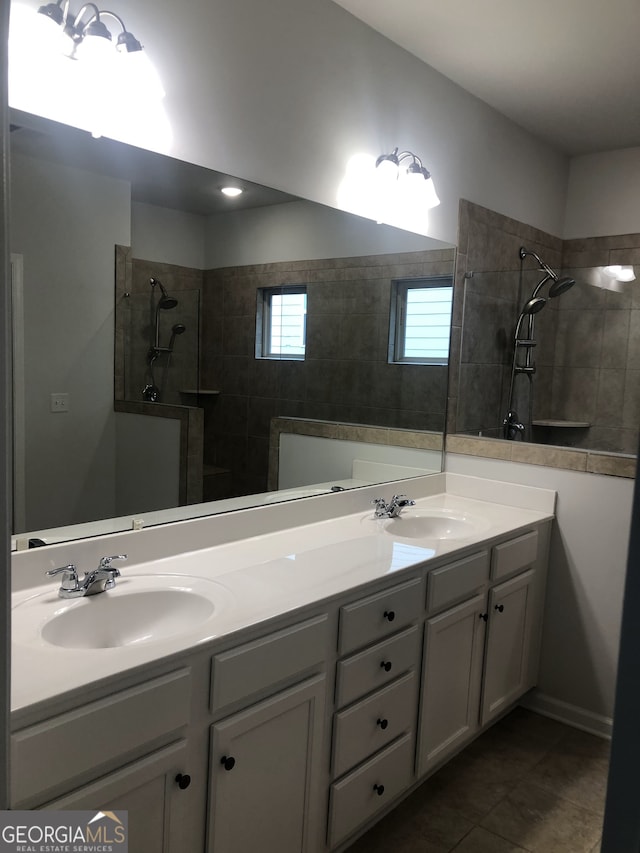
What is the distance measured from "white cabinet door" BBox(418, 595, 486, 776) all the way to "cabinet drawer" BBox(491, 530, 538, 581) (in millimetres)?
139

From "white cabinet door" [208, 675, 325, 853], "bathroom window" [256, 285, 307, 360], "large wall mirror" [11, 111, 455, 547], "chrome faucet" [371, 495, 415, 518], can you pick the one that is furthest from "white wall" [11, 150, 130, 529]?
"chrome faucet" [371, 495, 415, 518]

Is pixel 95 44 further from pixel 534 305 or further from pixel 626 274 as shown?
pixel 626 274

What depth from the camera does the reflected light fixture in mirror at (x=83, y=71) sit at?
1494mm

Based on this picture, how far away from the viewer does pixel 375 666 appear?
1.86 meters

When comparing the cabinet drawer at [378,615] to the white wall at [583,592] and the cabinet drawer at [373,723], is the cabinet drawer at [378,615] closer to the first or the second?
the cabinet drawer at [373,723]

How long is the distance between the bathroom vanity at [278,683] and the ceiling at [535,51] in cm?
186

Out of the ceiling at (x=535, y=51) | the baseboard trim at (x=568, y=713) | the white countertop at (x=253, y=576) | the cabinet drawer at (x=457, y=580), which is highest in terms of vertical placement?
the ceiling at (x=535, y=51)

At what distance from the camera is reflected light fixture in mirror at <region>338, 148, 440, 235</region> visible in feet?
8.07

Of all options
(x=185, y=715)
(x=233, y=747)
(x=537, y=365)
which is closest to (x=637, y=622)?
(x=185, y=715)

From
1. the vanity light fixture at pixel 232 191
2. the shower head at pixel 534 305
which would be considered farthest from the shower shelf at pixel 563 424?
the vanity light fixture at pixel 232 191

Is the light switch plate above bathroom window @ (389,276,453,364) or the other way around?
the other way around

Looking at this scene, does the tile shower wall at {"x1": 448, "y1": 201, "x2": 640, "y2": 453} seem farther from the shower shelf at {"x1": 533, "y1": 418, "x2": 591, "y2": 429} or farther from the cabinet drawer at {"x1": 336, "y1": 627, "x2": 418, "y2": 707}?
the cabinet drawer at {"x1": 336, "y1": 627, "x2": 418, "y2": 707}

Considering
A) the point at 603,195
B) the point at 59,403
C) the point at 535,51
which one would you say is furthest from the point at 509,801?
the point at 603,195

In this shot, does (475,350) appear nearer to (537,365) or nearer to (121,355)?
(537,365)
